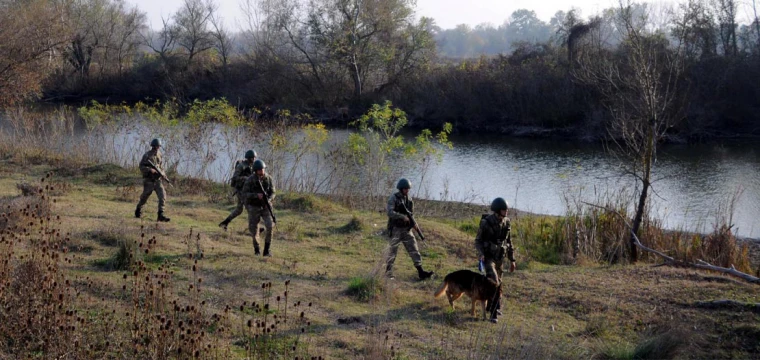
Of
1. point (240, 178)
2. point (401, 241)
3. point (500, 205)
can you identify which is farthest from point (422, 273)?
point (240, 178)

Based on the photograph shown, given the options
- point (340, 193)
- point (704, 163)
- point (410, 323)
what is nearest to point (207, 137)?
point (340, 193)

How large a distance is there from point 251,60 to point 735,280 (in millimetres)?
55630

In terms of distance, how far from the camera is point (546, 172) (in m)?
31.5

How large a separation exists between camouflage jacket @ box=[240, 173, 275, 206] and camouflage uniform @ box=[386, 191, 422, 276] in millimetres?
2208

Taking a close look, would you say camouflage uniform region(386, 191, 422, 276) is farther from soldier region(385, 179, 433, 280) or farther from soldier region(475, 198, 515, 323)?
soldier region(475, 198, 515, 323)

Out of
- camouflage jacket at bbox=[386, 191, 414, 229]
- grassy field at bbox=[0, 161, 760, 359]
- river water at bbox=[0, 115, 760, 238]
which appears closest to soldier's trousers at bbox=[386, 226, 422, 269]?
camouflage jacket at bbox=[386, 191, 414, 229]

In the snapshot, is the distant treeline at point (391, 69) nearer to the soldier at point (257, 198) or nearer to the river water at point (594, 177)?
the river water at point (594, 177)

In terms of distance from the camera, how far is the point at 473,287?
9.41 m

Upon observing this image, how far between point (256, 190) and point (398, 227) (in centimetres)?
265

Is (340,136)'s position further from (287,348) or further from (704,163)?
(287,348)

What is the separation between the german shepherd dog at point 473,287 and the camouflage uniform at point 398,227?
1.60m

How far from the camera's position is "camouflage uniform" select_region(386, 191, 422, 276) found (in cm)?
1107

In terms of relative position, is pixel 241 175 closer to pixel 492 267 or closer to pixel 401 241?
pixel 401 241

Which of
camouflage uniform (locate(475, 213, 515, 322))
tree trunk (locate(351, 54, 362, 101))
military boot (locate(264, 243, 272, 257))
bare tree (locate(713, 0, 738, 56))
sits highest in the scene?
bare tree (locate(713, 0, 738, 56))
